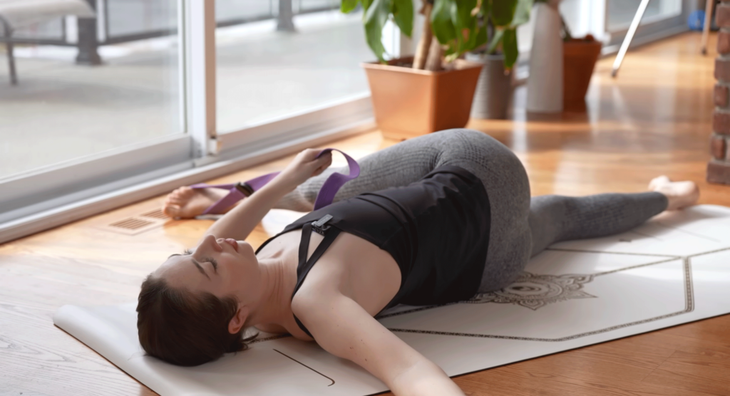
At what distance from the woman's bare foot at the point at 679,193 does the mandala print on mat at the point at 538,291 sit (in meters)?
0.53

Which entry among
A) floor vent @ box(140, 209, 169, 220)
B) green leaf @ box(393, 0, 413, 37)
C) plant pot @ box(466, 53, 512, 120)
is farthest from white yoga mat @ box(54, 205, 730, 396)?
plant pot @ box(466, 53, 512, 120)

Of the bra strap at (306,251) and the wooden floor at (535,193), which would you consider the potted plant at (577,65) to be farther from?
the bra strap at (306,251)

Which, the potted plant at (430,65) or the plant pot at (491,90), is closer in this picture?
the potted plant at (430,65)

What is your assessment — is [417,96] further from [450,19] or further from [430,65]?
[450,19]

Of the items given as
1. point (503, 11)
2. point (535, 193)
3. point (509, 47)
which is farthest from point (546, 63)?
point (535, 193)

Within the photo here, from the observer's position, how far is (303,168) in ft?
5.69

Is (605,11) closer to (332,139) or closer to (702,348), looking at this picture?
(332,139)

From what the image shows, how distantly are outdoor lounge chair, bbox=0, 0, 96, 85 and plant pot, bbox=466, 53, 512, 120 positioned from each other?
1.73 m

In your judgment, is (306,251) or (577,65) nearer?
(306,251)

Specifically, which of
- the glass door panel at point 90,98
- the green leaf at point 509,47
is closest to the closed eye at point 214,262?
the glass door panel at point 90,98

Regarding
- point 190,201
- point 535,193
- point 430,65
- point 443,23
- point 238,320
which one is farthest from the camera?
point 430,65

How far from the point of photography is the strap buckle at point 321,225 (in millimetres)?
1426

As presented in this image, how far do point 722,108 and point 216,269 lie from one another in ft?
5.74

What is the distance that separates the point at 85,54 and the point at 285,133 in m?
0.88
